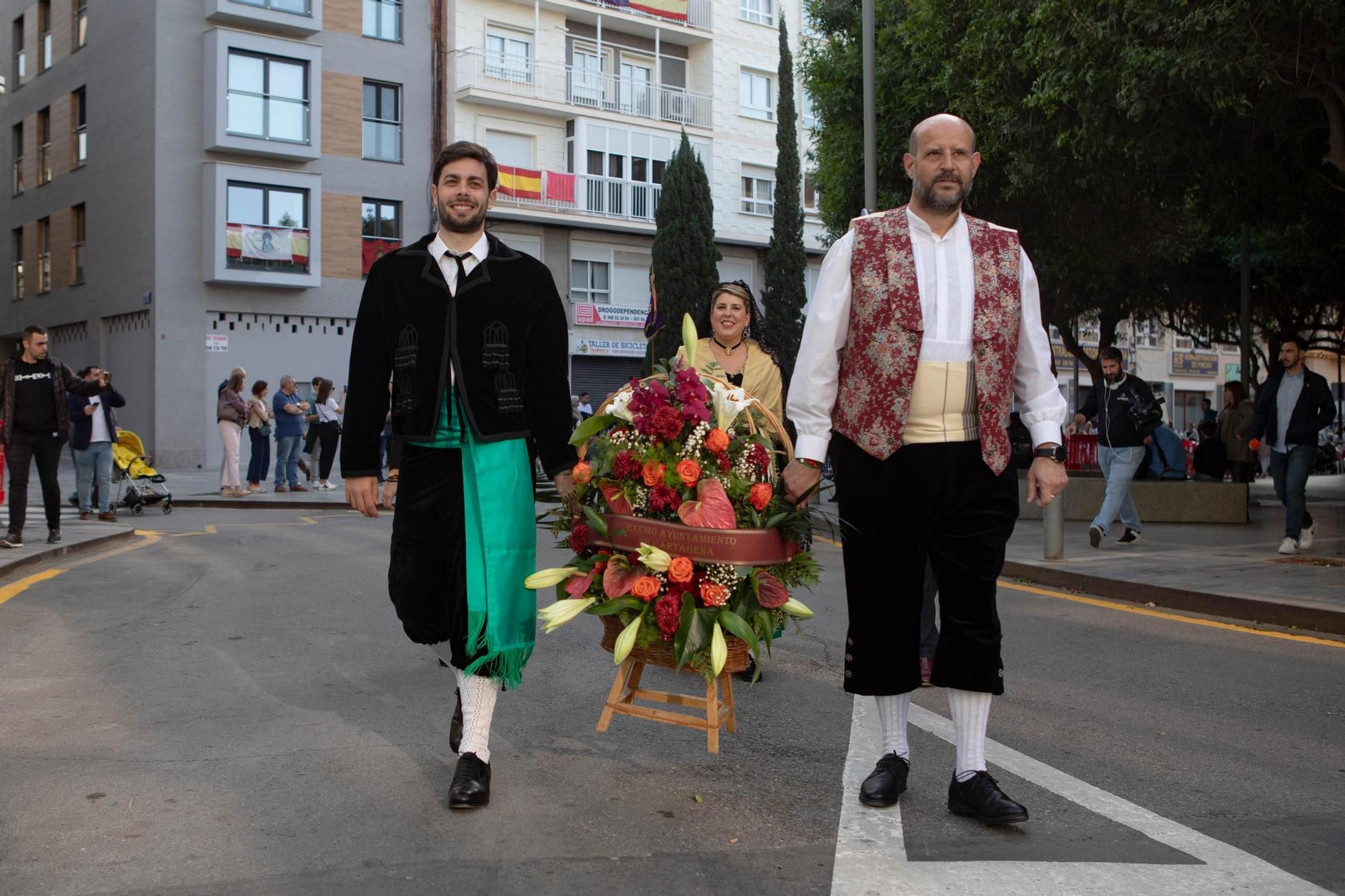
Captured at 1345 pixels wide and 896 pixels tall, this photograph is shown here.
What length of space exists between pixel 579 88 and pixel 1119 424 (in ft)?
86.0

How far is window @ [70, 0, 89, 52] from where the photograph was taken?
107ft

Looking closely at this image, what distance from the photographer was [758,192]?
39.3m

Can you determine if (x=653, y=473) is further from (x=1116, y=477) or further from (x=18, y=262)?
(x=18, y=262)

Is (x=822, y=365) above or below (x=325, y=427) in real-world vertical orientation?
above

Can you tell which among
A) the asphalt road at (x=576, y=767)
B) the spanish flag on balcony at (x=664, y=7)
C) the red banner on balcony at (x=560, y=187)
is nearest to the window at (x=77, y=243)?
the red banner on balcony at (x=560, y=187)

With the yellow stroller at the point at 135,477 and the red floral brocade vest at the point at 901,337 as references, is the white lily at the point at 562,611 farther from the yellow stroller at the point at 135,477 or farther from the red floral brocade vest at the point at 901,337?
the yellow stroller at the point at 135,477

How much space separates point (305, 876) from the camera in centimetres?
346

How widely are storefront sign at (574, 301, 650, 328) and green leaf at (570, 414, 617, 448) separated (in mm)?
30727

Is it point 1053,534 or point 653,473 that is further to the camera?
point 1053,534

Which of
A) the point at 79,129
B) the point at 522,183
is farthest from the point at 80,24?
the point at 522,183

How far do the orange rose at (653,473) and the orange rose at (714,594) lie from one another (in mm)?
360

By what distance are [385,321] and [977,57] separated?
12424 mm

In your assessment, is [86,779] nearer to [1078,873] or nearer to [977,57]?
[1078,873]

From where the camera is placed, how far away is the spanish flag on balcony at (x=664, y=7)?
36.7 metres
